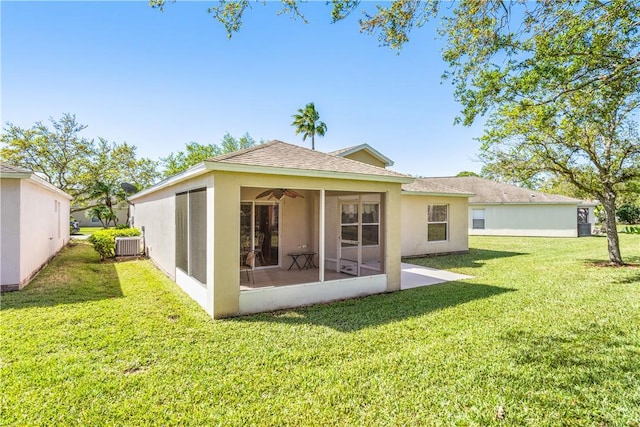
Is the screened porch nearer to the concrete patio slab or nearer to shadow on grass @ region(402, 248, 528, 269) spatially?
the concrete patio slab

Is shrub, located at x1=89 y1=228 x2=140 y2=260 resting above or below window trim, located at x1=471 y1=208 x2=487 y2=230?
below

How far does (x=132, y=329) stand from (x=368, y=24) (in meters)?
6.85

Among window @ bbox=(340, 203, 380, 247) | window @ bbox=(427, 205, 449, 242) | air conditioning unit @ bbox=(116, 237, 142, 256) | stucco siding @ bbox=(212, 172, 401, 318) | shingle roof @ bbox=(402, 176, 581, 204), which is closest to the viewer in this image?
stucco siding @ bbox=(212, 172, 401, 318)

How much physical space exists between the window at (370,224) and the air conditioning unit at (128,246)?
33.7ft

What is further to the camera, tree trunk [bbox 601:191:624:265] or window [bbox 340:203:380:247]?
tree trunk [bbox 601:191:624:265]

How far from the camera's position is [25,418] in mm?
3107

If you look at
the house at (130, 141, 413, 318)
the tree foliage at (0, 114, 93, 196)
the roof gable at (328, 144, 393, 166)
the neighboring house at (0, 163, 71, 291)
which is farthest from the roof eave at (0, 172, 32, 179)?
the tree foliage at (0, 114, 93, 196)

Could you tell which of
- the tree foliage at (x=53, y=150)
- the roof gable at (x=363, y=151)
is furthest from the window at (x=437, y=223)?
the tree foliage at (x=53, y=150)

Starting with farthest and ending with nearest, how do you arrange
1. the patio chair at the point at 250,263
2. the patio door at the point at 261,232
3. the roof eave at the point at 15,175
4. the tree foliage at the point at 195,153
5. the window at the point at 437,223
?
the tree foliage at the point at 195,153
the window at the point at 437,223
the patio door at the point at 261,232
the patio chair at the point at 250,263
the roof eave at the point at 15,175

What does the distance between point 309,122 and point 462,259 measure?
57.2 feet

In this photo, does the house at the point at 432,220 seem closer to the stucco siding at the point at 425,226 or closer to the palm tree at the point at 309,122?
the stucco siding at the point at 425,226

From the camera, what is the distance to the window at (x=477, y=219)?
26.4 meters

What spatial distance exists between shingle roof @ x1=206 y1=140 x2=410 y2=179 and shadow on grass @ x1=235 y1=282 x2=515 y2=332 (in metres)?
2.94

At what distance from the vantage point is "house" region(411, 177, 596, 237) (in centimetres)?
2416
